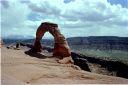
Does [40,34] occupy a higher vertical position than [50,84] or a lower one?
higher

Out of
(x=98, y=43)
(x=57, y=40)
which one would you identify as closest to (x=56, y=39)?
(x=57, y=40)

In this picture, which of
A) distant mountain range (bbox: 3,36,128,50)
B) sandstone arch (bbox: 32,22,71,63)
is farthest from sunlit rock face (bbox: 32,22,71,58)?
distant mountain range (bbox: 3,36,128,50)

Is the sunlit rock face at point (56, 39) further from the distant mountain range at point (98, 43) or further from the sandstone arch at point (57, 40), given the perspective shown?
the distant mountain range at point (98, 43)

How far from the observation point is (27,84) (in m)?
13.6

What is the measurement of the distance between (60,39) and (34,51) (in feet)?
12.0

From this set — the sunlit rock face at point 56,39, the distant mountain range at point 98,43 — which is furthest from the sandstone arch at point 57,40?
the distant mountain range at point 98,43

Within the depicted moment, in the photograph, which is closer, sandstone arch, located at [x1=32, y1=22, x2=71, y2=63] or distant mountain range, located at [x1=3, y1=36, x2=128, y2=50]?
sandstone arch, located at [x1=32, y1=22, x2=71, y2=63]

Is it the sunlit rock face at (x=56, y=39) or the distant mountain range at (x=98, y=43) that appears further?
the distant mountain range at (x=98, y=43)

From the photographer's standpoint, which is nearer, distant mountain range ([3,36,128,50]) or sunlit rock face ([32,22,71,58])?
sunlit rock face ([32,22,71,58])

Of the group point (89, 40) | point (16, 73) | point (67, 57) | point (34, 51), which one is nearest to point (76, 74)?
point (16, 73)

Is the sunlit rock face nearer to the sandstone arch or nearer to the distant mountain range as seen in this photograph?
the sandstone arch

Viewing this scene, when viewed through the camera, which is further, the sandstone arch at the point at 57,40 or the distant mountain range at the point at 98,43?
the distant mountain range at the point at 98,43

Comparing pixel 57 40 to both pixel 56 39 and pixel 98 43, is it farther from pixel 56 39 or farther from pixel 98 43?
pixel 98 43

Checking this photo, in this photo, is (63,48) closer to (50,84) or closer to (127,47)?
(50,84)
